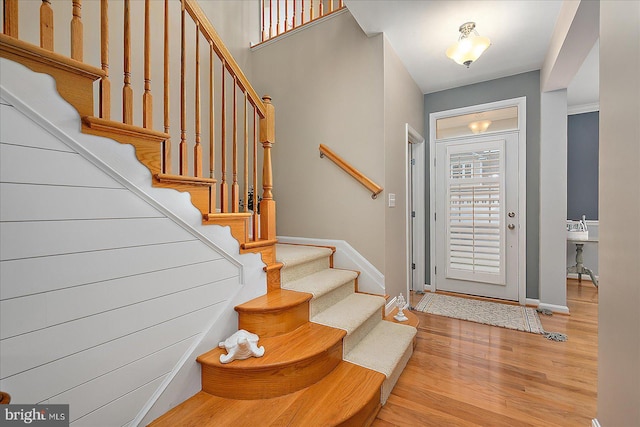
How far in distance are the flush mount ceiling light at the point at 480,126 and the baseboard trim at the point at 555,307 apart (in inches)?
85.0

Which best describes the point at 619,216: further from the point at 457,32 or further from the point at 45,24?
the point at 45,24

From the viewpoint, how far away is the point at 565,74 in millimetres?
2736

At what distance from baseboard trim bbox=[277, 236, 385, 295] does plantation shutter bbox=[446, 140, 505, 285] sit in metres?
1.63

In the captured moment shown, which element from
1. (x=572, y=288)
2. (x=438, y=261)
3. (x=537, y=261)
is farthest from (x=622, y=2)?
(x=572, y=288)

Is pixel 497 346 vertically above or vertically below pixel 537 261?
below

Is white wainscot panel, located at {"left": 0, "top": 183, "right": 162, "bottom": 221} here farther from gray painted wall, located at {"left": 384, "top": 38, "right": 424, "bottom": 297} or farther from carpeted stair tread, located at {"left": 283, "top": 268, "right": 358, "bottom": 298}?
gray painted wall, located at {"left": 384, "top": 38, "right": 424, "bottom": 297}

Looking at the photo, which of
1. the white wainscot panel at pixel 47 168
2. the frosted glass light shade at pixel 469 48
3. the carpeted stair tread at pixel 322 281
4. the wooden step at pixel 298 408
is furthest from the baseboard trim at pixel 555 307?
the white wainscot panel at pixel 47 168

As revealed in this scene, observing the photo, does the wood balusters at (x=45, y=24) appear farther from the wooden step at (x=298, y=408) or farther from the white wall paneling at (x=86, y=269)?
the wooden step at (x=298, y=408)

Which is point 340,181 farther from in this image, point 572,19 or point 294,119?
point 572,19

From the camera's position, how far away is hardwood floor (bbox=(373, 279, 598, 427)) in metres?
1.61

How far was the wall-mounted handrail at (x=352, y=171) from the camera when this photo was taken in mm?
2576

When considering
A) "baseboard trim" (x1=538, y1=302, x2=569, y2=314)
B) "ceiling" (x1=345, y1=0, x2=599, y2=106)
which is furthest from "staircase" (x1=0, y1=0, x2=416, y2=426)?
"baseboard trim" (x1=538, y1=302, x2=569, y2=314)

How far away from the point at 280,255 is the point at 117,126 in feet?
4.79

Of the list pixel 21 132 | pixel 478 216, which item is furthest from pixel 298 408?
pixel 478 216
